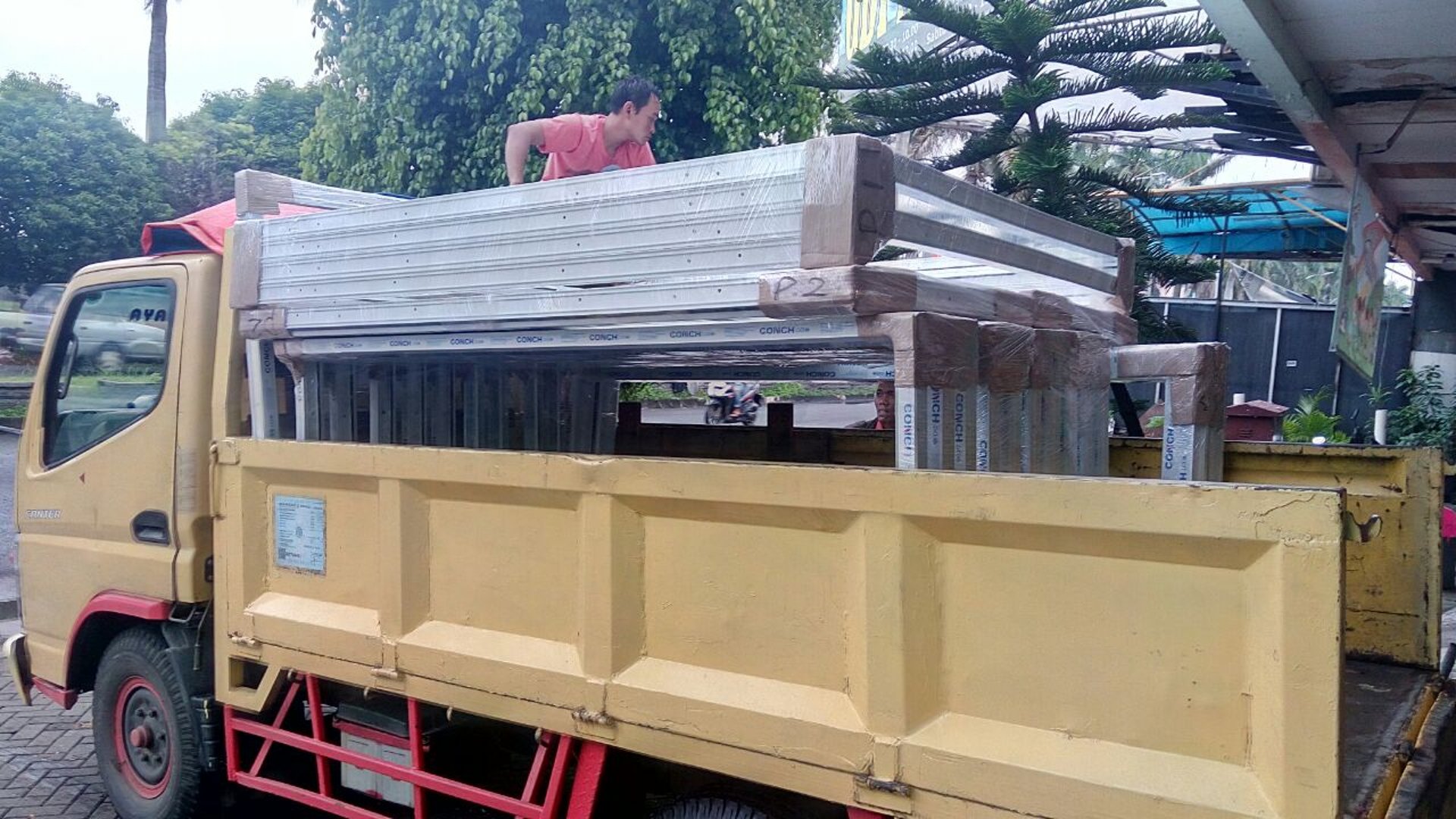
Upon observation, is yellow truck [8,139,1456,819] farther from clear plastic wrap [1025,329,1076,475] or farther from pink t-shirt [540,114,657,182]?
pink t-shirt [540,114,657,182]

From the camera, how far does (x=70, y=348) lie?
4.51m

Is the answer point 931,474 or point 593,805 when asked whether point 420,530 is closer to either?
point 593,805

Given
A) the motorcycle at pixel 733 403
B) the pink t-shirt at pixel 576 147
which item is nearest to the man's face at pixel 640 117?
the pink t-shirt at pixel 576 147

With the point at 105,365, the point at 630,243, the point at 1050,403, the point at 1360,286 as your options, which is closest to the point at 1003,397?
the point at 1050,403

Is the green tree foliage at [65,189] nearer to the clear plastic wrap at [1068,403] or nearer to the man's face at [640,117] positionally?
the man's face at [640,117]

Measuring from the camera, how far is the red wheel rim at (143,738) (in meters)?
4.18

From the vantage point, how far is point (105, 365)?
4.39 meters

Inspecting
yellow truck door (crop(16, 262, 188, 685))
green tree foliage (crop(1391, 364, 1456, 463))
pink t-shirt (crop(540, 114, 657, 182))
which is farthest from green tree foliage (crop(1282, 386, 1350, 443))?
yellow truck door (crop(16, 262, 188, 685))

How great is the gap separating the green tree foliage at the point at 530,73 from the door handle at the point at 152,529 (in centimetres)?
612

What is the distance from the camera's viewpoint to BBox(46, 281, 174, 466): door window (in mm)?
4211

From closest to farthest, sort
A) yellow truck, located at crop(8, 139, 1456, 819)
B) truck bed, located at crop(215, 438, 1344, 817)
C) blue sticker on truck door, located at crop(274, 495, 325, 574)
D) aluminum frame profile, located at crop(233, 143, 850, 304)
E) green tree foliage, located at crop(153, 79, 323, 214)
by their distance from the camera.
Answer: truck bed, located at crop(215, 438, 1344, 817)
yellow truck, located at crop(8, 139, 1456, 819)
aluminum frame profile, located at crop(233, 143, 850, 304)
blue sticker on truck door, located at crop(274, 495, 325, 574)
green tree foliage, located at crop(153, 79, 323, 214)

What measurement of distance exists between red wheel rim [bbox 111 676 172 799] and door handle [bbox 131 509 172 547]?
21.6 inches

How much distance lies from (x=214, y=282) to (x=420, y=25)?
6.19m

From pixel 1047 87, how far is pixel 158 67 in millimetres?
24180
